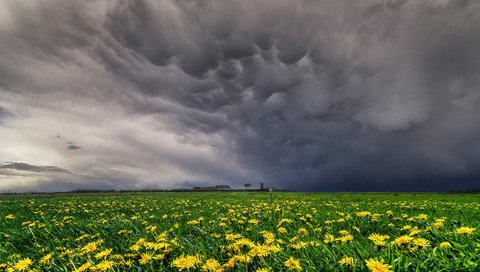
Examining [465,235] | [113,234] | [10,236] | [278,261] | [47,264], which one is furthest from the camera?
[10,236]

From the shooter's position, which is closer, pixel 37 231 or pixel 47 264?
pixel 47 264

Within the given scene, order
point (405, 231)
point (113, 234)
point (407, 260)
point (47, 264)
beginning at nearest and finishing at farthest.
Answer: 1. point (407, 260)
2. point (47, 264)
3. point (405, 231)
4. point (113, 234)

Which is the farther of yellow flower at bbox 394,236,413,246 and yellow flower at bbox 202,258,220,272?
yellow flower at bbox 394,236,413,246

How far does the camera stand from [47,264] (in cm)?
423

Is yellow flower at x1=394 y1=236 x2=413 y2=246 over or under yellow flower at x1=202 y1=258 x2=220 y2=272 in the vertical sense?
over

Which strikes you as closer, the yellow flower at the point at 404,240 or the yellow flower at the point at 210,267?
the yellow flower at the point at 210,267

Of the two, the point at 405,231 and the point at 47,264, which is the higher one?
the point at 405,231

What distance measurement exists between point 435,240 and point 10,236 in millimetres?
9166

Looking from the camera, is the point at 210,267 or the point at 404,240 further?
the point at 404,240

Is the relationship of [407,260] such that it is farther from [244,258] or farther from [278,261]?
[244,258]

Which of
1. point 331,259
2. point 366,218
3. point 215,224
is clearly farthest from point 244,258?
point 366,218

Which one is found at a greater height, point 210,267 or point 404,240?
point 404,240

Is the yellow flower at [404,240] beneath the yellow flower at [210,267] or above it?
above

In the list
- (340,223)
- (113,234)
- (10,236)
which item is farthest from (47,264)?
(340,223)
